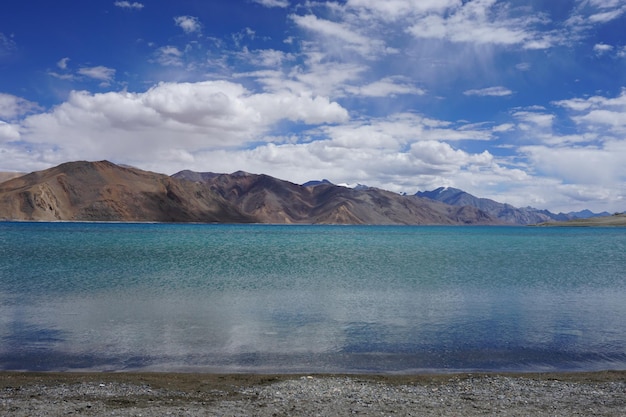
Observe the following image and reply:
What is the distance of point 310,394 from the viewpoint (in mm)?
12273

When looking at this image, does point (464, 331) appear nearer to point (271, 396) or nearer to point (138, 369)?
point (271, 396)

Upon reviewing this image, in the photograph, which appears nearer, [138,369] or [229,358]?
[138,369]

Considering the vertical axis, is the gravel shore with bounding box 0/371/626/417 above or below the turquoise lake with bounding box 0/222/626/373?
above

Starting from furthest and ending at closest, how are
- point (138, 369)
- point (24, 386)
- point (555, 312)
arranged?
point (555, 312) < point (138, 369) < point (24, 386)

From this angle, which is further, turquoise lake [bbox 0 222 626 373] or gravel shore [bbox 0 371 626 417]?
turquoise lake [bbox 0 222 626 373]

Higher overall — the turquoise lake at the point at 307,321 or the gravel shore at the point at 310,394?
the gravel shore at the point at 310,394

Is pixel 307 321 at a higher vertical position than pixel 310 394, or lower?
lower

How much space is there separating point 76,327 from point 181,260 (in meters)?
32.5

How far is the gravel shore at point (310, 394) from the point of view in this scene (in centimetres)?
1090

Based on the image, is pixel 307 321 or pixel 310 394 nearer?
pixel 310 394

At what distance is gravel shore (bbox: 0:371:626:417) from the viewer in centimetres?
1090

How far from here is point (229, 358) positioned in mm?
16594

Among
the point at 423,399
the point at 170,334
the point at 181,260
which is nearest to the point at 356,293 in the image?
the point at 170,334

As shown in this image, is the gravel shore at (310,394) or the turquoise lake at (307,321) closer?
the gravel shore at (310,394)
